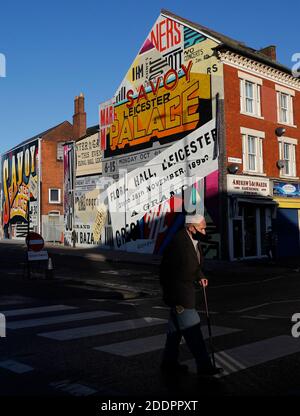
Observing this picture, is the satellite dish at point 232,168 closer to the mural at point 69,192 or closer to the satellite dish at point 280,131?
the satellite dish at point 280,131

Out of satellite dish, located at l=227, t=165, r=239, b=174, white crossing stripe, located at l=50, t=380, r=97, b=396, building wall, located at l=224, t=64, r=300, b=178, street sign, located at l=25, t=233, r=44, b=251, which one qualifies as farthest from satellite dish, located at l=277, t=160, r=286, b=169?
white crossing stripe, located at l=50, t=380, r=97, b=396

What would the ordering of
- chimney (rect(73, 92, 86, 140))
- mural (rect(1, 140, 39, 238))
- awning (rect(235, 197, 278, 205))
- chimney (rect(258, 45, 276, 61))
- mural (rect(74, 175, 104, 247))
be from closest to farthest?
1. awning (rect(235, 197, 278, 205))
2. chimney (rect(258, 45, 276, 61))
3. mural (rect(74, 175, 104, 247))
4. chimney (rect(73, 92, 86, 140))
5. mural (rect(1, 140, 39, 238))

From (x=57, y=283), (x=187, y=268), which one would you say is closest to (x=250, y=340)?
(x=187, y=268)

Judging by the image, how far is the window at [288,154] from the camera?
27.5m

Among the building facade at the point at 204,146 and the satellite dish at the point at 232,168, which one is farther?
the building facade at the point at 204,146

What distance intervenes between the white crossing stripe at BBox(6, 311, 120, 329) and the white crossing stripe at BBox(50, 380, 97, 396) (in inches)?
136

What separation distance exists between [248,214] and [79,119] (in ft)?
69.3

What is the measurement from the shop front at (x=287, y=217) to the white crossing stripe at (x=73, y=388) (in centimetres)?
2297

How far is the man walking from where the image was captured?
533 centimetres

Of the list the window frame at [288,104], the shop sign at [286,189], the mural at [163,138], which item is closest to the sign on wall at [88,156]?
the mural at [163,138]

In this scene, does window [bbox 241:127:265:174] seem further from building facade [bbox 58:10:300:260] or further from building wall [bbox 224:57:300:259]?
building wall [bbox 224:57:300:259]

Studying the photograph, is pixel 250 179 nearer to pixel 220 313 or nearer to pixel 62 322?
pixel 220 313

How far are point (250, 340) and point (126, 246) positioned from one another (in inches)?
895
